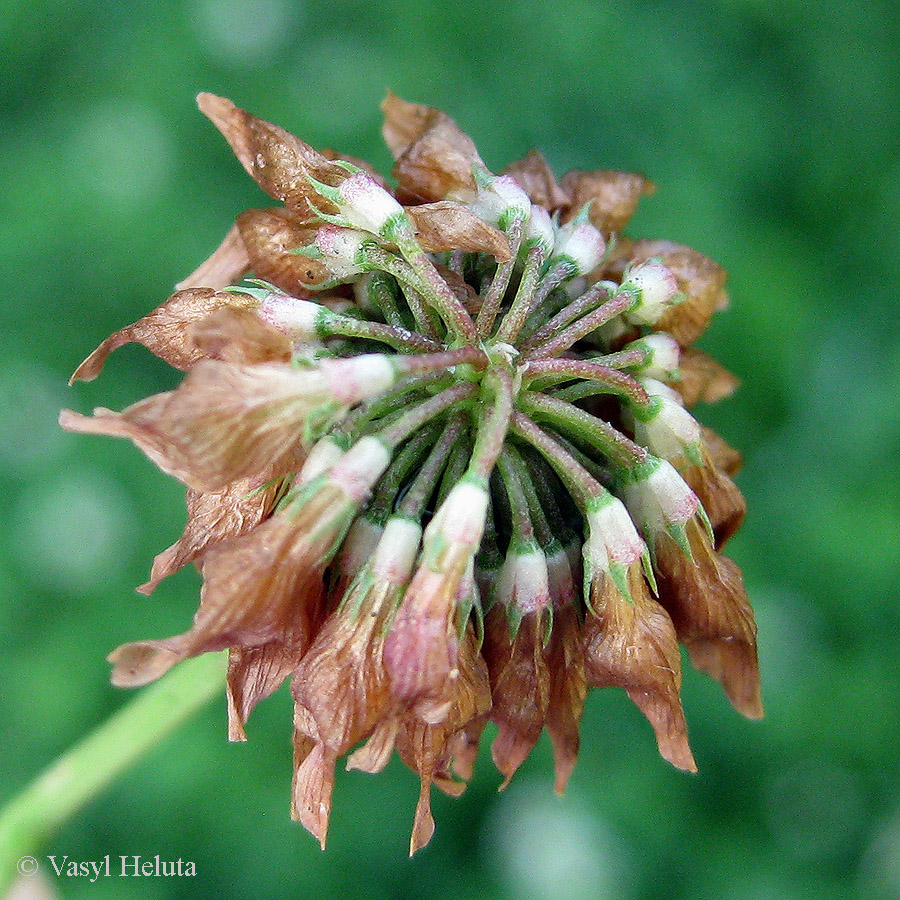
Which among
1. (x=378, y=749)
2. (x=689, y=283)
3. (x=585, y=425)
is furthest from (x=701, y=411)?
(x=378, y=749)

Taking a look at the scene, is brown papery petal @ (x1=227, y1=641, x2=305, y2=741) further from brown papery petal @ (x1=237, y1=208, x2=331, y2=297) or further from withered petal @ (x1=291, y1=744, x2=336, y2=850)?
brown papery petal @ (x1=237, y1=208, x2=331, y2=297)

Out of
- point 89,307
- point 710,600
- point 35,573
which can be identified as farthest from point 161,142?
point 710,600

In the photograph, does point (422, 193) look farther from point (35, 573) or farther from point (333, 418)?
point (35, 573)

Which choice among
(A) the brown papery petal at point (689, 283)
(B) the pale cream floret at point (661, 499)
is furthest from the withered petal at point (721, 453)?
(B) the pale cream floret at point (661, 499)

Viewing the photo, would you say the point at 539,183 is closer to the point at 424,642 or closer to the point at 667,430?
the point at 667,430

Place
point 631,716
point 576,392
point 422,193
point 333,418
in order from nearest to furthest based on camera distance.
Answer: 1. point 333,418
2. point 576,392
3. point 422,193
4. point 631,716
